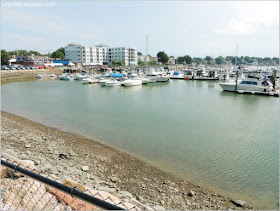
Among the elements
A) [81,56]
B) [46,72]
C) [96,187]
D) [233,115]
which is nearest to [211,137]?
[233,115]

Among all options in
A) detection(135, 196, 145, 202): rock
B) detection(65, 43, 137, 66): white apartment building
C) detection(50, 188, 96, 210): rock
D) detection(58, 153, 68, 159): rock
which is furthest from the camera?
detection(65, 43, 137, 66): white apartment building

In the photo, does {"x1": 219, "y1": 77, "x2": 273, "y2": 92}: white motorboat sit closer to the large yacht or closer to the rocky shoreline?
the large yacht

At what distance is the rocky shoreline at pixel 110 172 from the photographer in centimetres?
587

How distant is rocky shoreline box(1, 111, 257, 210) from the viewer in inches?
231

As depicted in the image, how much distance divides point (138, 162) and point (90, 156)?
209cm

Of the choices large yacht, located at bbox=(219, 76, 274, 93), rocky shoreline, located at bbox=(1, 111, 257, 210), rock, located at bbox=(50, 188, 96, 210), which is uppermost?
large yacht, located at bbox=(219, 76, 274, 93)

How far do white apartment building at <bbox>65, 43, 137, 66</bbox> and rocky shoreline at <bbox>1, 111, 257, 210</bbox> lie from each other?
85707 millimetres

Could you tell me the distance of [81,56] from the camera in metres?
92.9

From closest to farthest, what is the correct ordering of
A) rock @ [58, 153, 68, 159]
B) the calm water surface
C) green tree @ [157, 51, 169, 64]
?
1. the calm water surface
2. rock @ [58, 153, 68, 159]
3. green tree @ [157, 51, 169, 64]

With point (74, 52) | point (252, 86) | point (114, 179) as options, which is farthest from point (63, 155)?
point (74, 52)

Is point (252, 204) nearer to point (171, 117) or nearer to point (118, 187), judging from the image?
point (118, 187)

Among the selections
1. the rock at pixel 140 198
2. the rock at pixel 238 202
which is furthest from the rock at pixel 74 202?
the rock at pixel 238 202

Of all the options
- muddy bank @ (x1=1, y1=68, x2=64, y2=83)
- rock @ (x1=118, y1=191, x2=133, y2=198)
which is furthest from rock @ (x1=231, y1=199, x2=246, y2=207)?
muddy bank @ (x1=1, y1=68, x2=64, y2=83)

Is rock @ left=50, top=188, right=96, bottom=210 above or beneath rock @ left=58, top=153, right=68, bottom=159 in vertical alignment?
above
